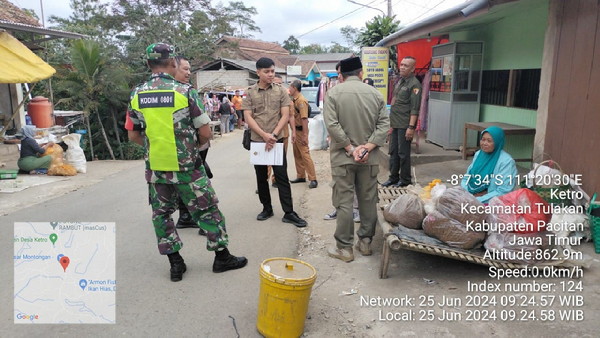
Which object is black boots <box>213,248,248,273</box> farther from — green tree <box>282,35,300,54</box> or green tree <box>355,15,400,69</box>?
green tree <box>282,35,300,54</box>

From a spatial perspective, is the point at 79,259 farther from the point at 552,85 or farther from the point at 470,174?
the point at 552,85

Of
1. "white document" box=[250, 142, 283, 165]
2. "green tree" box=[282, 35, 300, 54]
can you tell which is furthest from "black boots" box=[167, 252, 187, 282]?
"green tree" box=[282, 35, 300, 54]

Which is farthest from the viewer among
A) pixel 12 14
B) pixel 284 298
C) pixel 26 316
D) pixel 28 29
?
pixel 12 14

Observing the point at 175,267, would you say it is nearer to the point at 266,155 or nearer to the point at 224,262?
the point at 224,262

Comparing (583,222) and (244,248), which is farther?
(244,248)

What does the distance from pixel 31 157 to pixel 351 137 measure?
7651mm

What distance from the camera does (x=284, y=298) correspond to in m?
2.83

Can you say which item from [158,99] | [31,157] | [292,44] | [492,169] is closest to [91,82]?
[31,157]

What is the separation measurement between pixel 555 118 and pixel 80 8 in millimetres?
38497

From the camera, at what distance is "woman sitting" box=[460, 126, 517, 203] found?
425cm

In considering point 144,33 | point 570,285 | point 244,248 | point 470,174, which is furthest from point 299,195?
point 144,33

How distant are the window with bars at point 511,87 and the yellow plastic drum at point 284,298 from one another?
217 inches

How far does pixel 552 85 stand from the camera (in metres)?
5.23

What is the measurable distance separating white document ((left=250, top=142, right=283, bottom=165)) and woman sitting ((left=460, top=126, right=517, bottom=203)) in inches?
86.7
